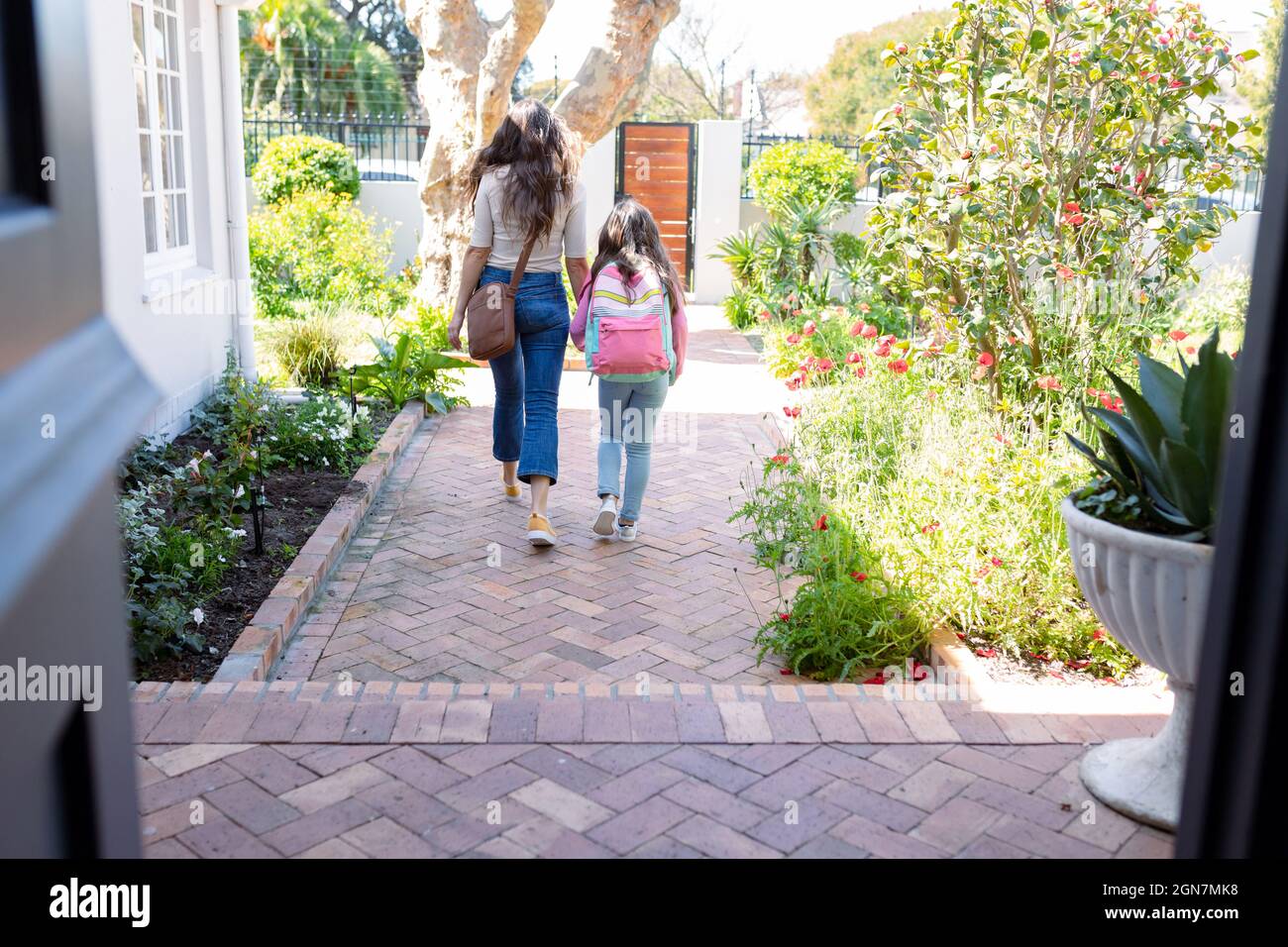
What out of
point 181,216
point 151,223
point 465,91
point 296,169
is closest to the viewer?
point 151,223

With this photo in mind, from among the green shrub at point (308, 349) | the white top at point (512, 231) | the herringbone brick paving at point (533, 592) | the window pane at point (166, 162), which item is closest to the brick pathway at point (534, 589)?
the herringbone brick paving at point (533, 592)

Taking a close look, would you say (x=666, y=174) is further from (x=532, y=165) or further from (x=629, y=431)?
(x=629, y=431)

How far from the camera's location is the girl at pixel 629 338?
16.5 feet

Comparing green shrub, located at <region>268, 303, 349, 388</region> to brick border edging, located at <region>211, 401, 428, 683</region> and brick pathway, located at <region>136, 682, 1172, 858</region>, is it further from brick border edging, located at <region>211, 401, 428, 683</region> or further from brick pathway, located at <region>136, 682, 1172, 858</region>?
brick pathway, located at <region>136, 682, 1172, 858</region>

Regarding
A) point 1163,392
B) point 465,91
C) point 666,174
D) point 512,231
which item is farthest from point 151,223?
point 666,174

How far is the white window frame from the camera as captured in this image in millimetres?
6602

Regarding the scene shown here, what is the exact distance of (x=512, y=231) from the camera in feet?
17.2

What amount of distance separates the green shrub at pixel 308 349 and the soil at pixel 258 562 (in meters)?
1.89

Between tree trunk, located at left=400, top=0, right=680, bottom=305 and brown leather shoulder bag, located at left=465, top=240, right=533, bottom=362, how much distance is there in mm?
4901

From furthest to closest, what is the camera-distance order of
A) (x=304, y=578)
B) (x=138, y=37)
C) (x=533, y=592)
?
(x=138, y=37) < (x=533, y=592) < (x=304, y=578)

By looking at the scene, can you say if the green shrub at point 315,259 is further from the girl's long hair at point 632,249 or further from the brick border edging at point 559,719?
the brick border edging at point 559,719

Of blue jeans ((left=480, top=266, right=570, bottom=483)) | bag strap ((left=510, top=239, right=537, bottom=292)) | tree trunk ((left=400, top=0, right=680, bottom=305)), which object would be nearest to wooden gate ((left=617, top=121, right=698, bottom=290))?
tree trunk ((left=400, top=0, right=680, bottom=305))

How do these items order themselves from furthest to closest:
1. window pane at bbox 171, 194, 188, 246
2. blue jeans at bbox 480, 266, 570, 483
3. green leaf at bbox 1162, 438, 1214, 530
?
1. window pane at bbox 171, 194, 188, 246
2. blue jeans at bbox 480, 266, 570, 483
3. green leaf at bbox 1162, 438, 1214, 530

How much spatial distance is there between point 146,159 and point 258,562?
127 inches
